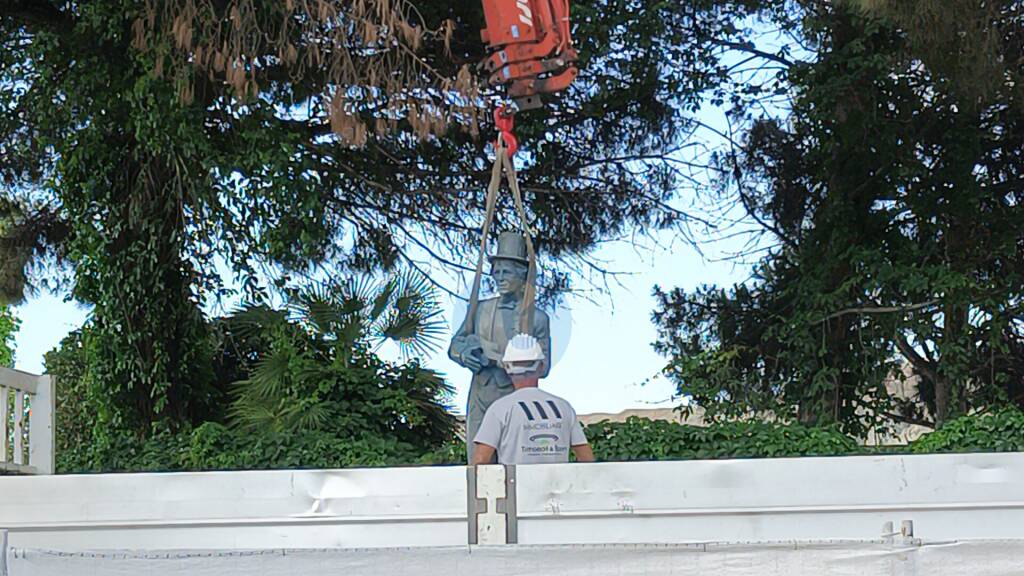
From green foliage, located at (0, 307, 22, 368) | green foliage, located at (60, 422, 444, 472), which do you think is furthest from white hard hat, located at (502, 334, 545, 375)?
green foliage, located at (0, 307, 22, 368)

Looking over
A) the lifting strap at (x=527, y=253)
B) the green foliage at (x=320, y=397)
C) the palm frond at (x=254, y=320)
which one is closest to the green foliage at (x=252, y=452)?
the green foliage at (x=320, y=397)

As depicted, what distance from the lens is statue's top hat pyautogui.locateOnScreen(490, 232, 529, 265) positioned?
715 centimetres

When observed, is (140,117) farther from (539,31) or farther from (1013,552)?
(1013,552)

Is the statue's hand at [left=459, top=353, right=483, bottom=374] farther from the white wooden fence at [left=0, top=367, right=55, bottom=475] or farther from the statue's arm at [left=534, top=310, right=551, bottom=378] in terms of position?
the white wooden fence at [left=0, top=367, right=55, bottom=475]

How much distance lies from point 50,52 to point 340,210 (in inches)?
98.5

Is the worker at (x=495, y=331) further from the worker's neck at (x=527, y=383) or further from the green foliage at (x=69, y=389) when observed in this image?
the green foliage at (x=69, y=389)

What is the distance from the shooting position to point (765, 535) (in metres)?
3.48

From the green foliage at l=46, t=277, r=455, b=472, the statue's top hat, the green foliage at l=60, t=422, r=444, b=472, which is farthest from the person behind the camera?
the green foliage at l=46, t=277, r=455, b=472

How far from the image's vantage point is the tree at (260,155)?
10.0 meters

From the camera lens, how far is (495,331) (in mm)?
7195

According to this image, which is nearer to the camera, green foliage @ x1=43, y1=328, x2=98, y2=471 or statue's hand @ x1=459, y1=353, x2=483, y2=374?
statue's hand @ x1=459, y1=353, x2=483, y2=374

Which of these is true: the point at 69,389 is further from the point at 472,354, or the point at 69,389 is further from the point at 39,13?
the point at 472,354

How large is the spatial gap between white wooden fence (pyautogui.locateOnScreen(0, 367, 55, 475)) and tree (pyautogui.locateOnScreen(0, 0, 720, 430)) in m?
4.44

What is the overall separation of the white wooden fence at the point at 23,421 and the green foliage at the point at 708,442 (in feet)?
13.3
